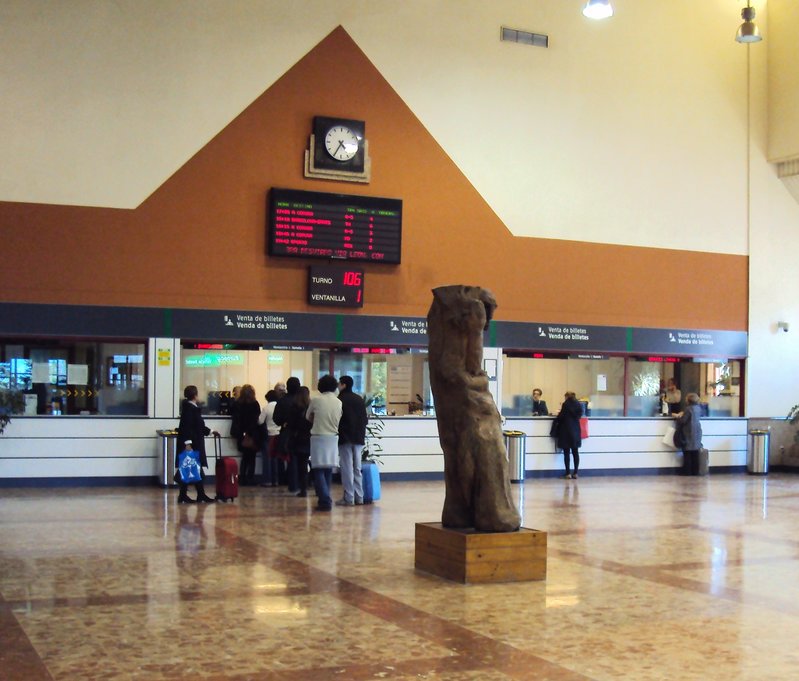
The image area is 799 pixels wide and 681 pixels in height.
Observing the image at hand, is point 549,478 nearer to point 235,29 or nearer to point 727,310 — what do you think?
point 727,310

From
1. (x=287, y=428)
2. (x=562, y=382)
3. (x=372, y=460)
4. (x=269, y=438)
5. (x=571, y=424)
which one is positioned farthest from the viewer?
(x=562, y=382)

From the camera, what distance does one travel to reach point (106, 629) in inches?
245

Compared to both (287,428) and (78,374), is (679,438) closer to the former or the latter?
(287,428)

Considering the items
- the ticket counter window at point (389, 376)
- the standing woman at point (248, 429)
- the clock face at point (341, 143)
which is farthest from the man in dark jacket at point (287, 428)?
the clock face at point (341, 143)

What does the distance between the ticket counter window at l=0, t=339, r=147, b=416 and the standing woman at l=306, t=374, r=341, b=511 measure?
3.96 meters

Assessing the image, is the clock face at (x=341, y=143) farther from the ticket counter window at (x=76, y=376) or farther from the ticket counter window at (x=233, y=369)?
the ticket counter window at (x=76, y=376)

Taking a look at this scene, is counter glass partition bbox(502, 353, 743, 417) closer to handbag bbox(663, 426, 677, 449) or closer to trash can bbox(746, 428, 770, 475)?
handbag bbox(663, 426, 677, 449)

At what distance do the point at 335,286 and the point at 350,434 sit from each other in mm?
3988

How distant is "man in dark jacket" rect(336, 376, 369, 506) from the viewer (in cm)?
1235

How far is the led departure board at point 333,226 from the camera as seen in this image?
15.5 metres

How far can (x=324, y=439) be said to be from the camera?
12117 mm

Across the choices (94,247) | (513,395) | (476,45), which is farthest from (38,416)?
(476,45)

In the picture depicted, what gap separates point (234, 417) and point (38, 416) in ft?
8.70

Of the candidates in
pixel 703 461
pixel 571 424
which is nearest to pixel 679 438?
pixel 703 461
